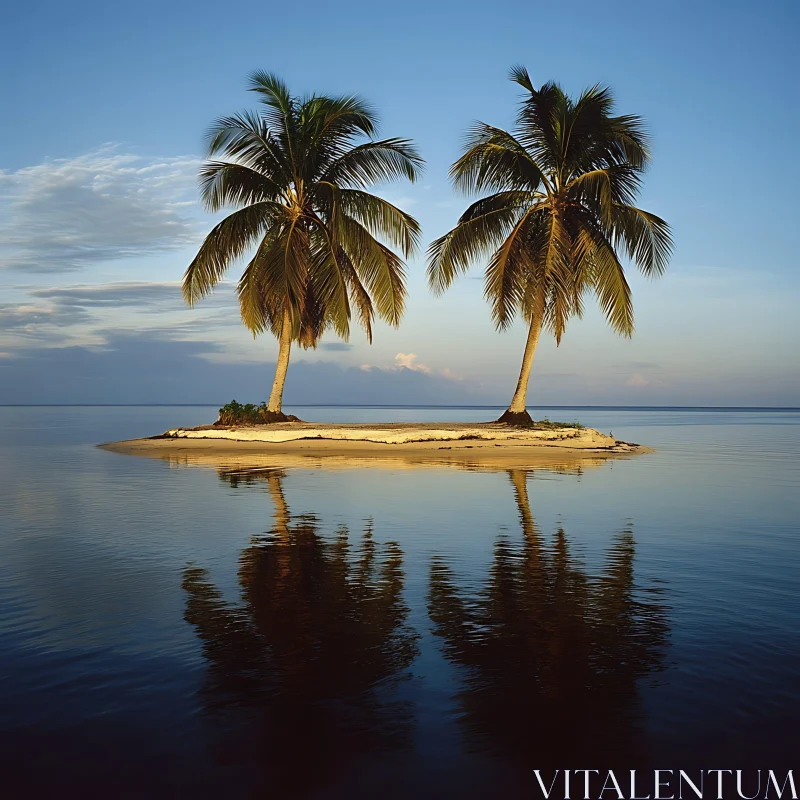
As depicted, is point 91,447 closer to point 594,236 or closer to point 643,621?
point 594,236

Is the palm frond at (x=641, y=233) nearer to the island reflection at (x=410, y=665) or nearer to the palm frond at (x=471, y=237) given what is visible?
the palm frond at (x=471, y=237)

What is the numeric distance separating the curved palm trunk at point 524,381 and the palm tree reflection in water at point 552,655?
1997 cm

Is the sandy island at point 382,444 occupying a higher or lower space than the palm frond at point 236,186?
lower

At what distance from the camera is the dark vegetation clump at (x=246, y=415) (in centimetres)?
2703

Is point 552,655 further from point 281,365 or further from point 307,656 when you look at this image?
point 281,365

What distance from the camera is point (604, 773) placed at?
327 centimetres

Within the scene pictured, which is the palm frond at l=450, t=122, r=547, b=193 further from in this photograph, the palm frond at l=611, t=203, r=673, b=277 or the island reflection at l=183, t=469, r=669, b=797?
the island reflection at l=183, t=469, r=669, b=797

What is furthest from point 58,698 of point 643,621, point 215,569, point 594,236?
point 594,236

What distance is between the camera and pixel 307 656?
465 centimetres

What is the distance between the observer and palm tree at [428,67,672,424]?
26.2 meters

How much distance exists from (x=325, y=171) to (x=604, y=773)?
27.2 m

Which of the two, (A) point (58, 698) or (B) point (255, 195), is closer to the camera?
(A) point (58, 698)

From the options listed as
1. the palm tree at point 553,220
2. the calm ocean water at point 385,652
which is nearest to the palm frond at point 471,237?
the palm tree at point 553,220

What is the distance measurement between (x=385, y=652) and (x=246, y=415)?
23077 millimetres
